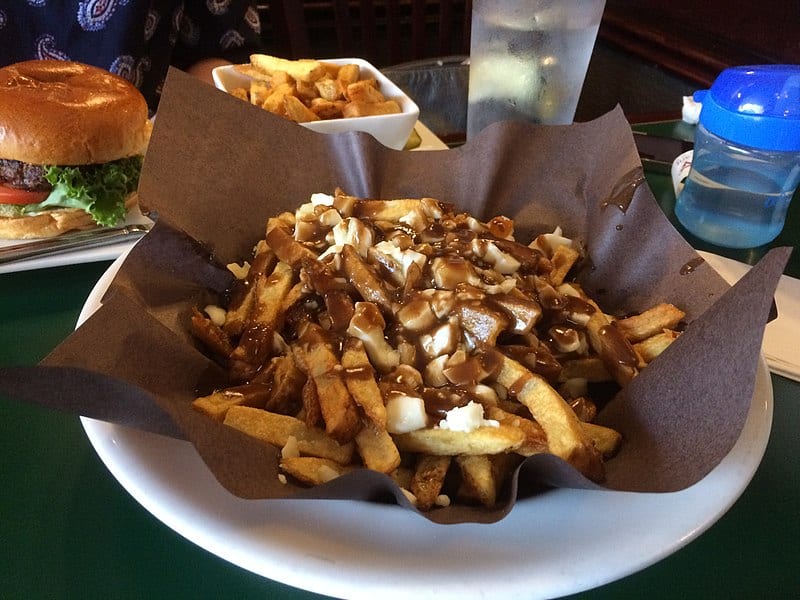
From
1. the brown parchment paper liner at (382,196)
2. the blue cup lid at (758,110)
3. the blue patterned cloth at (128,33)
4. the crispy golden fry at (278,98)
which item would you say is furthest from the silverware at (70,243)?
the blue cup lid at (758,110)

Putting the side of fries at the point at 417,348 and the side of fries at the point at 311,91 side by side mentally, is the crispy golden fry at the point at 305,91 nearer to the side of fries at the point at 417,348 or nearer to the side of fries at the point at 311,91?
the side of fries at the point at 311,91

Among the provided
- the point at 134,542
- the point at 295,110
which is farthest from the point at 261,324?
the point at 295,110

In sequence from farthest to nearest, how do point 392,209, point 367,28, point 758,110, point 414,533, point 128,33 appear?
point 367,28 → point 128,33 → point 758,110 → point 392,209 → point 414,533

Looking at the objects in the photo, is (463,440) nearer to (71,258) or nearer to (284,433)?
(284,433)

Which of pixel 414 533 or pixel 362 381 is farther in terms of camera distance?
pixel 362 381

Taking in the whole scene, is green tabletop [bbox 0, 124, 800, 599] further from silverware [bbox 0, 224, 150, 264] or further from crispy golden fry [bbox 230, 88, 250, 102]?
crispy golden fry [bbox 230, 88, 250, 102]

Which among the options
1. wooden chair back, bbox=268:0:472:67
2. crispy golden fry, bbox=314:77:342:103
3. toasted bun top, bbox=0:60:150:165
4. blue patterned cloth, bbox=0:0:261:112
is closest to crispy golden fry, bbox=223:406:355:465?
toasted bun top, bbox=0:60:150:165
